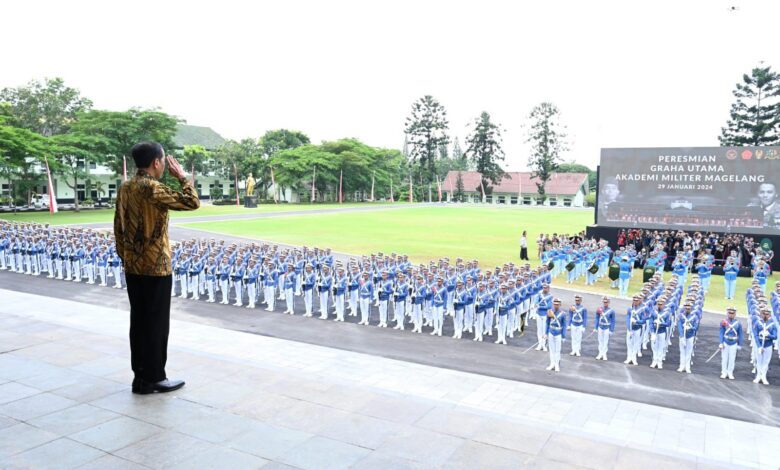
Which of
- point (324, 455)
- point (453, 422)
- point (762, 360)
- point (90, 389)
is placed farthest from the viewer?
point (762, 360)

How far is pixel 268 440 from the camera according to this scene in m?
3.94

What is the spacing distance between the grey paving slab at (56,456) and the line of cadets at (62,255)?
15570mm

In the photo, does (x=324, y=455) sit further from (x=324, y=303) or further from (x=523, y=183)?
(x=523, y=183)

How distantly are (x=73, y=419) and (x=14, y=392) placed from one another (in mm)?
956

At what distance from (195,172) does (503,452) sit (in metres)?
69.1

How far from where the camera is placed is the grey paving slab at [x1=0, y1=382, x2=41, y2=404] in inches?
180

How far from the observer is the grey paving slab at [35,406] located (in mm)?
4268

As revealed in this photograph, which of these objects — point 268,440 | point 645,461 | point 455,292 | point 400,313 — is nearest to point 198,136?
point 400,313

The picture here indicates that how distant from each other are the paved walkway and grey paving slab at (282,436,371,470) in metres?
0.01

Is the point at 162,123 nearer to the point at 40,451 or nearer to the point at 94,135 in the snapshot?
the point at 94,135

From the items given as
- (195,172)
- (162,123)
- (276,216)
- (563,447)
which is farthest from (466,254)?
(195,172)

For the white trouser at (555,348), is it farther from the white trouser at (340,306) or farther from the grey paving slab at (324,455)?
the grey paving slab at (324,455)

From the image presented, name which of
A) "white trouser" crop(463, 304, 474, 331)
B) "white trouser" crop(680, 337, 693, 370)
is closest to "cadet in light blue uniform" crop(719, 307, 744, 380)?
"white trouser" crop(680, 337, 693, 370)

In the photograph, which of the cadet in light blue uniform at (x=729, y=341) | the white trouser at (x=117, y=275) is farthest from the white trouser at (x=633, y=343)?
the white trouser at (x=117, y=275)
